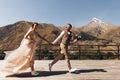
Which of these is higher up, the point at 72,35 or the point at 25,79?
the point at 72,35

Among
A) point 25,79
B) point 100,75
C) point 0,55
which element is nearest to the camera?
point 25,79

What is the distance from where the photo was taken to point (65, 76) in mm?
11820

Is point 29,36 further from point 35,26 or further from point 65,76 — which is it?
point 65,76

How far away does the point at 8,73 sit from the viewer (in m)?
11.7

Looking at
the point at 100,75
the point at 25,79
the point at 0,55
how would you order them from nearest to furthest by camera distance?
the point at 25,79
the point at 100,75
the point at 0,55

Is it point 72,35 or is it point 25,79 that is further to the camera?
point 72,35

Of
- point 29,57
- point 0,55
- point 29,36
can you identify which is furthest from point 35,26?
point 0,55

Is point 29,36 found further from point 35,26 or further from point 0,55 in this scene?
point 0,55

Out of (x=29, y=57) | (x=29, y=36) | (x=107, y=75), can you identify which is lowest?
(x=107, y=75)

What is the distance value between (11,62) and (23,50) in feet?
2.02

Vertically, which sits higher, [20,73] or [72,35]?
[72,35]

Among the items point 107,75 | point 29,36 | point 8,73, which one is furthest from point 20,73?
point 107,75

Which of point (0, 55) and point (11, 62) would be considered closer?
point (11, 62)

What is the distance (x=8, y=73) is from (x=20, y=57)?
716mm
